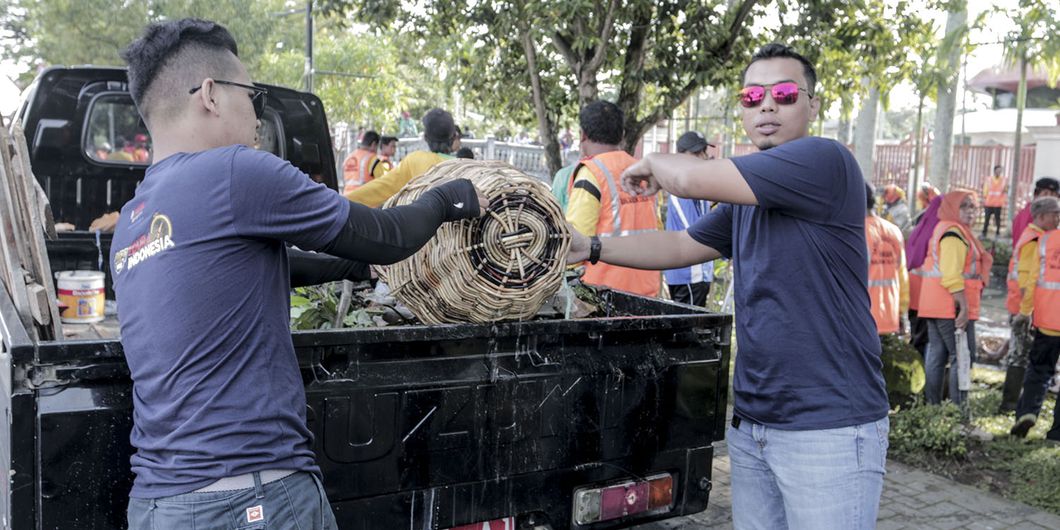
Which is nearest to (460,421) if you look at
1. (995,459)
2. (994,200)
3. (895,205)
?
(995,459)

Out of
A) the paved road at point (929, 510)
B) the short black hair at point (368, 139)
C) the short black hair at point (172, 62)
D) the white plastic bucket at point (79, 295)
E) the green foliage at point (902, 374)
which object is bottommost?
the paved road at point (929, 510)

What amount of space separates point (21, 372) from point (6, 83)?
7.72 m

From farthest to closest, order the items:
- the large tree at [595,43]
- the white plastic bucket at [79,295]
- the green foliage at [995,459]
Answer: the large tree at [595,43] < the green foliage at [995,459] < the white plastic bucket at [79,295]

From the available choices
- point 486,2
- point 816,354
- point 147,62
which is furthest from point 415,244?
point 486,2

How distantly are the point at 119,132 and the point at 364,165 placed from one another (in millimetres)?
5726

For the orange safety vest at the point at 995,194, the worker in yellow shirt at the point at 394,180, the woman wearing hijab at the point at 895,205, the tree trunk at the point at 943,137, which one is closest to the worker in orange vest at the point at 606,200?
the worker in yellow shirt at the point at 394,180

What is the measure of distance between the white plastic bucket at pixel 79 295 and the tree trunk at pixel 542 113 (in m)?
5.76

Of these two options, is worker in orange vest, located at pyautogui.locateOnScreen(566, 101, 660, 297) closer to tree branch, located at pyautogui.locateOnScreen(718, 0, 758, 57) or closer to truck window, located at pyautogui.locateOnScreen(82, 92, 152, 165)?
truck window, located at pyautogui.locateOnScreen(82, 92, 152, 165)

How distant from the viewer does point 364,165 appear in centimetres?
1118

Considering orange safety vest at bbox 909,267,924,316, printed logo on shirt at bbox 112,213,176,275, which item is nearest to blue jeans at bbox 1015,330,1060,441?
orange safety vest at bbox 909,267,924,316

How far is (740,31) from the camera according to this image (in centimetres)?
880

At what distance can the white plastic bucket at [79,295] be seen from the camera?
379 cm

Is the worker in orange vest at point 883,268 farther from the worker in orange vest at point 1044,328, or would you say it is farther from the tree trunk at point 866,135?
the tree trunk at point 866,135

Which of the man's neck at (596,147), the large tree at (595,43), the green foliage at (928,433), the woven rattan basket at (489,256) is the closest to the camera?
the woven rattan basket at (489,256)
